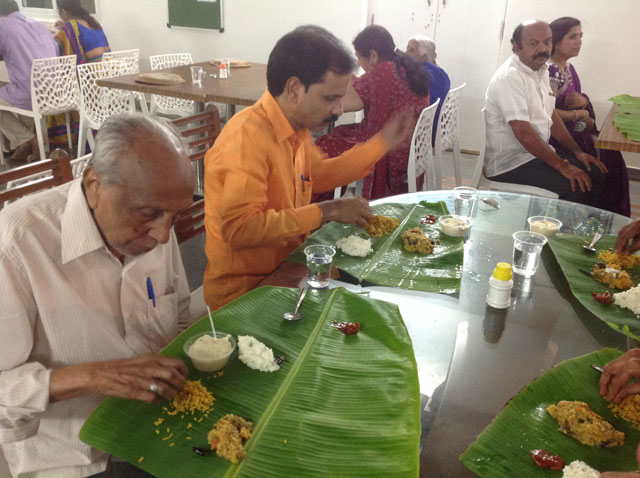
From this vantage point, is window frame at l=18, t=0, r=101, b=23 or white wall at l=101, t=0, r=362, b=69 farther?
window frame at l=18, t=0, r=101, b=23

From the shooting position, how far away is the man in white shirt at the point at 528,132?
3.92 m

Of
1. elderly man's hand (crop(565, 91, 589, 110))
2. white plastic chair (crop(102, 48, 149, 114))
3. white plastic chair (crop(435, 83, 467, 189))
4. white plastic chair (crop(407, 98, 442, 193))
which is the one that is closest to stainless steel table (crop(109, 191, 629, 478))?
white plastic chair (crop(407, 98, 442, 193))

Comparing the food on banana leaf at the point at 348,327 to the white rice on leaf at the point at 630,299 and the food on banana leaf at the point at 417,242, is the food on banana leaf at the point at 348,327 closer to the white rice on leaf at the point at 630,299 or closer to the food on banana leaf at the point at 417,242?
the food on banana leaf at the point at 417,242

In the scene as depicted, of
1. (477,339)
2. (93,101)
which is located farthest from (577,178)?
(93,101)

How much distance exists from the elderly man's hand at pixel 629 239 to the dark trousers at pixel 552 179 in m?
2.01

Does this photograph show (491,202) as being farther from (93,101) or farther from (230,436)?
(93,101)

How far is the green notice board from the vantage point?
7.52 metres

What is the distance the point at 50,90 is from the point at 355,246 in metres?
4.97

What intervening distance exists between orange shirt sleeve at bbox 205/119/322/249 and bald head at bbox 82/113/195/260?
56 cm

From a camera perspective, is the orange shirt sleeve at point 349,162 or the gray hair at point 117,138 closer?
the gray hair at point 117,138

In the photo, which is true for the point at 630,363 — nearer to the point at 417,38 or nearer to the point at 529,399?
the point at 529,399

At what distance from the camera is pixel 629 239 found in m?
1.99

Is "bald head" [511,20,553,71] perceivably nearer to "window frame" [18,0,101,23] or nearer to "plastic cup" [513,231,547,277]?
"plastic cup" [513,231,547,277]

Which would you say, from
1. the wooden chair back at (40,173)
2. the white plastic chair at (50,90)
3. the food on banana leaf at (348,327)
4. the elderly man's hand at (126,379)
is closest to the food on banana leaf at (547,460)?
the food on banana leaf at (348,327)
